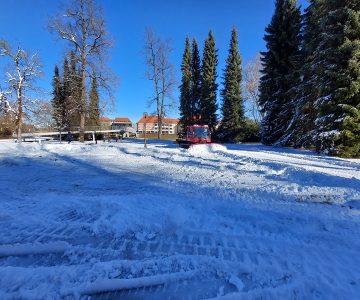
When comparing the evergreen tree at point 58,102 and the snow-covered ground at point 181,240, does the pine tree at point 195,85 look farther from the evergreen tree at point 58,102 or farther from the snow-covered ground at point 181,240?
the snow-covered ground at point 181,240

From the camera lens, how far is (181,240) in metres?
4.36

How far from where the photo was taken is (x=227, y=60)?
41.4 meters

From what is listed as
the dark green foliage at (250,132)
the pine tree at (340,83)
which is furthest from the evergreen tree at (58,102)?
the pine tree at (340,83)

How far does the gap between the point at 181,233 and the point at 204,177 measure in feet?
15.4

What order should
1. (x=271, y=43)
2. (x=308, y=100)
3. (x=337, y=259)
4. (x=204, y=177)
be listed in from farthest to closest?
(x=271, y=43)
(x=308, y=100)
(x=204, y=177)
(x=337, y=259)

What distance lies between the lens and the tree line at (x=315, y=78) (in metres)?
16.7

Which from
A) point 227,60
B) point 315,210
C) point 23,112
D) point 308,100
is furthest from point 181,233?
point 227,60

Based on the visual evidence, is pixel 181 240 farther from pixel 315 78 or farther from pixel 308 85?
pixel 308 85

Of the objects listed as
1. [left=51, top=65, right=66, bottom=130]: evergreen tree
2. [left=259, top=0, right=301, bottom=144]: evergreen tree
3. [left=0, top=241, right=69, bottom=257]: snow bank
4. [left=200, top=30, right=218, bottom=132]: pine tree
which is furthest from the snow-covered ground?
[left=51, top=65, right=66, bottom=130]: evergreen tree

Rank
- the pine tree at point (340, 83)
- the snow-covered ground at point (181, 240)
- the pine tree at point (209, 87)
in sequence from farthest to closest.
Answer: the pine tree at point (209, 87) → the pine tree at point (340, 83) → the snow-covered ground at point (181, 240)

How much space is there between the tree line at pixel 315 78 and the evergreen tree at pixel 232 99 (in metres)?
8.43

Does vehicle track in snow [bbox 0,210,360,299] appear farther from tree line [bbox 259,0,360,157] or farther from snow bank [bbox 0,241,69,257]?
tree line [bbox 259,0,360,157]

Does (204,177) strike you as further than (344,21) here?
No

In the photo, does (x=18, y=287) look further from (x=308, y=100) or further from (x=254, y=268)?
(x=308, y=100)
